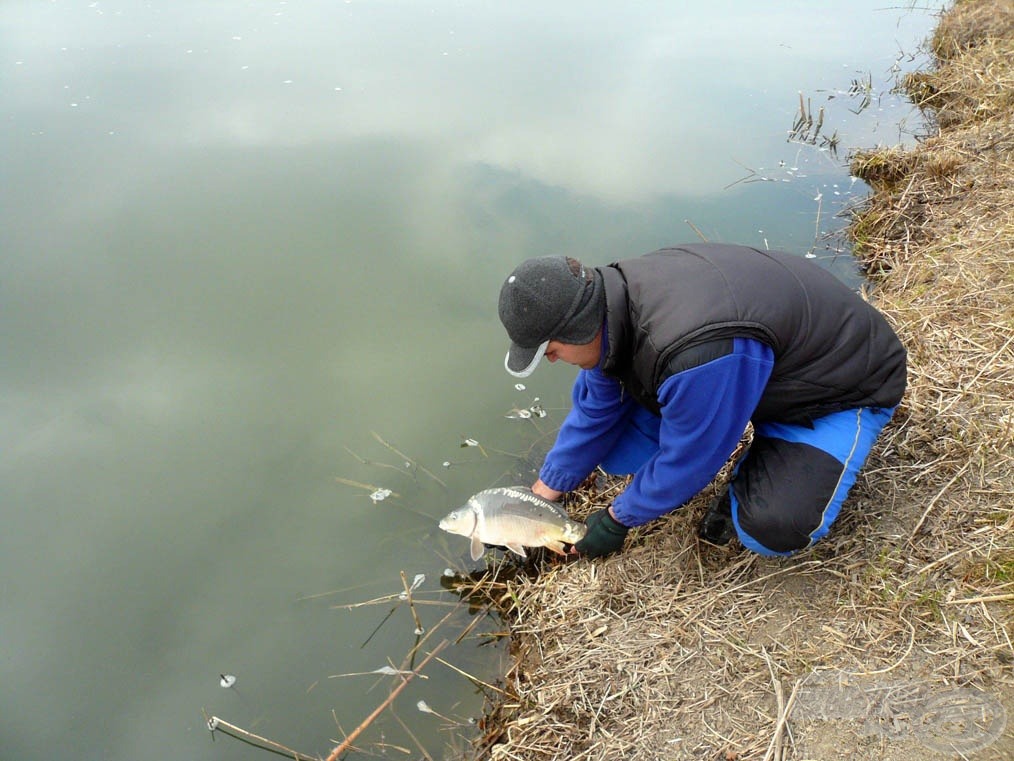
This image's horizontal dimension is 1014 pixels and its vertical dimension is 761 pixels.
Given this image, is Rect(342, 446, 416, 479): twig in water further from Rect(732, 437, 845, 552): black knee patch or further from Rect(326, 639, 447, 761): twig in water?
Rect(732, 437, 845, 552): black knee patch

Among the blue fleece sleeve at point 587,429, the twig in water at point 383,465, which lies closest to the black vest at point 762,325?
the blue fleece sleeve at point 587,429

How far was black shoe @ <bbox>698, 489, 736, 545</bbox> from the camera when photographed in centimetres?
321

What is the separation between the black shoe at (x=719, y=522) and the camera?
3209 mm

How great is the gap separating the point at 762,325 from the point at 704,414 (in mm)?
363

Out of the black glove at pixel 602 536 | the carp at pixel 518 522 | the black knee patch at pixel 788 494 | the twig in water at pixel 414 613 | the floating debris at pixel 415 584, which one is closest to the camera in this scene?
the black knee patch at pixel 788 494

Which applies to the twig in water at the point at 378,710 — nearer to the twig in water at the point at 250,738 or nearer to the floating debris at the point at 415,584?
the twig in water at the point at 250,738

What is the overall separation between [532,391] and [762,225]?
9.93 feet

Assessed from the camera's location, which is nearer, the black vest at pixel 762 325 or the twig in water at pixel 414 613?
the black vest at pixel 762 325

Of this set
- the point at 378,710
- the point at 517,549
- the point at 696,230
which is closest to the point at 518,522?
the point at 517,549

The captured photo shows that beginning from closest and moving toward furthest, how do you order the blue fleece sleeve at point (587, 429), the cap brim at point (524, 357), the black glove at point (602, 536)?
1. the cap brim at point (524, 357)
2. the blue fleece sleeve at point (587, 429)
3. the black glove at point (602, 536)

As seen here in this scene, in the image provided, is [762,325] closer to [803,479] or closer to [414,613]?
[803,479]

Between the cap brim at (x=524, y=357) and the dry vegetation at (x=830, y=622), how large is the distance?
1.26 m

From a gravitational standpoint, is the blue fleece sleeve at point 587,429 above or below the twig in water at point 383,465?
above

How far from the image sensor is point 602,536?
3.26 metres
